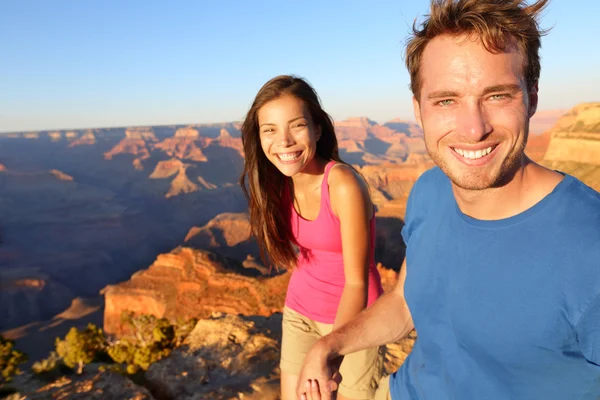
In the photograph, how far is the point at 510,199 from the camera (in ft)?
3.77

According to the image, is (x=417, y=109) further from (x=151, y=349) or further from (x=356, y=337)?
(x=151, y=349)

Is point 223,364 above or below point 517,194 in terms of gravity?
below

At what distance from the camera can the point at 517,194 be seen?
1.14 metres

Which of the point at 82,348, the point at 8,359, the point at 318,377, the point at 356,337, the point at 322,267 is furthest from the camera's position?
the point at 82,348

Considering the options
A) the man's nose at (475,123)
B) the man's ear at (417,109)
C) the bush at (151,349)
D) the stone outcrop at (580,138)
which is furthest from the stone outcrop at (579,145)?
the man's nose at (475,123)

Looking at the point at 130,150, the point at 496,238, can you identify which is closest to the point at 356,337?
the point at 496,238

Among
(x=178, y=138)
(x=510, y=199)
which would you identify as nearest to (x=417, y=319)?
(x=510, y=199)

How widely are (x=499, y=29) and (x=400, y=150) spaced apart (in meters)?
155

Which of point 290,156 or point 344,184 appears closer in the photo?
point 344,184

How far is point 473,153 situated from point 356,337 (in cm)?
87

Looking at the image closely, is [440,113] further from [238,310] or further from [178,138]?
[178,138]

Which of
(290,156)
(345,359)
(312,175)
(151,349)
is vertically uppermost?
(290,156)

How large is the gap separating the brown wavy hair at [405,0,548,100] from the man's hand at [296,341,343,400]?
116cm

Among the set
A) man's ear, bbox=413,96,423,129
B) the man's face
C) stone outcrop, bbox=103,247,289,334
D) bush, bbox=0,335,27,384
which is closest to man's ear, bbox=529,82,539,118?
the man's face
